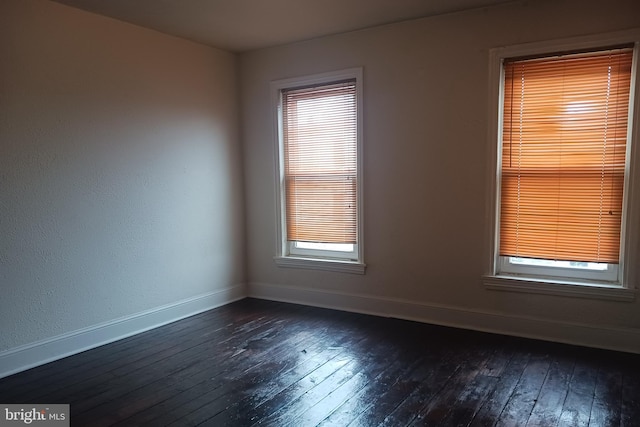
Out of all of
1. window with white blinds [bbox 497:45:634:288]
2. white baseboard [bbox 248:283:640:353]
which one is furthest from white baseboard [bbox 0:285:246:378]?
window with white blinds [bbox 497:45:634:288]

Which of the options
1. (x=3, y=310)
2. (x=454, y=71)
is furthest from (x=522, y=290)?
(x=3, y=310)

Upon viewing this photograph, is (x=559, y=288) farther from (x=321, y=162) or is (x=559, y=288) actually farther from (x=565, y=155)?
(x=321, y=162)

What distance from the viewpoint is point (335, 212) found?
4434mm

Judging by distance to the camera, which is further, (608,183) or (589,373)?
(608,183)

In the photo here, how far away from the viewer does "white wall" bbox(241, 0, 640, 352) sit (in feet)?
11.0

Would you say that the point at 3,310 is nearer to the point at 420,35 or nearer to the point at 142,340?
the point at 142,340

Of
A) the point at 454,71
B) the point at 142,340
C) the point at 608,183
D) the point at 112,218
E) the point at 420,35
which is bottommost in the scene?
the point at 142,340

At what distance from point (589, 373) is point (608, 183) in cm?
136

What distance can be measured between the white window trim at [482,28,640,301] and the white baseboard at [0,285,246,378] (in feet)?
8.67

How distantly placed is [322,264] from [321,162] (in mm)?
1012

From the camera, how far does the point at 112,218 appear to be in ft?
12.0

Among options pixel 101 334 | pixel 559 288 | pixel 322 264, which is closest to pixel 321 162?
pixel 322 264

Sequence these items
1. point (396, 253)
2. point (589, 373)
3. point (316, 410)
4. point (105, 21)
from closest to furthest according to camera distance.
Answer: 1. point (316, 410)
2. point (589, 373)
3. point (105, 21)
4. point (396, 253)

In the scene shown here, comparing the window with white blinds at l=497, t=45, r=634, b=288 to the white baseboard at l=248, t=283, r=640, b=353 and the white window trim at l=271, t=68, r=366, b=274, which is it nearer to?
the white baseboard at l=248, t=283, r=640, b=353
